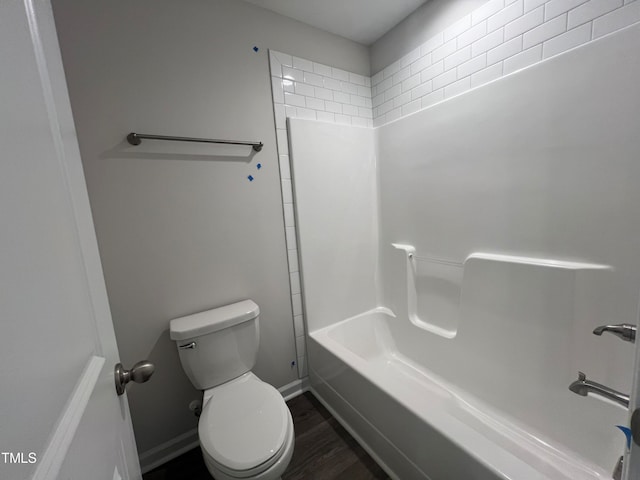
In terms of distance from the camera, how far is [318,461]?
1.42 m

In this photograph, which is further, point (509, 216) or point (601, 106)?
point (509, 216)

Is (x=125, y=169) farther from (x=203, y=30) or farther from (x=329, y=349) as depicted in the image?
(x=329, y=349)

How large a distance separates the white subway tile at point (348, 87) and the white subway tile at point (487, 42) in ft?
2.60

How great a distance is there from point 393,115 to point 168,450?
256cm

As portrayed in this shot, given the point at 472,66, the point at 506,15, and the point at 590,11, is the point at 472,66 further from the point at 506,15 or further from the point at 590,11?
the point at 590,11

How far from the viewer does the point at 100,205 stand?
1247 mm

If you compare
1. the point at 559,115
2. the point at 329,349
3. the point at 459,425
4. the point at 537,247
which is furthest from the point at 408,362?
the point at 559,115

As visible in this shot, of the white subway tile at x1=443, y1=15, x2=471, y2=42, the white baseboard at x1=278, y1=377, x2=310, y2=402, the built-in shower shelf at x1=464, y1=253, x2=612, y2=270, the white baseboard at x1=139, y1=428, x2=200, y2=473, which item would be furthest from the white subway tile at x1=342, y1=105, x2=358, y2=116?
the white baseboard at x1=139, y1=428, x2=200, y2=473

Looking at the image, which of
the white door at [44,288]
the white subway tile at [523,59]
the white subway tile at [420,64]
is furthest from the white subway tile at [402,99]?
the white door at [44,288]

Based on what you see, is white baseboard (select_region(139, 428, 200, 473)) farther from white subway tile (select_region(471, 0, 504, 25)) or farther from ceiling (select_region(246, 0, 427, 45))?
white subway tile (select_region(471, 0, 504, 25))

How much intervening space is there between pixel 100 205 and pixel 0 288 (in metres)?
1.22

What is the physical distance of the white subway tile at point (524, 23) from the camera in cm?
124

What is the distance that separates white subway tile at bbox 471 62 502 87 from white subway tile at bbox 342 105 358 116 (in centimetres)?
79

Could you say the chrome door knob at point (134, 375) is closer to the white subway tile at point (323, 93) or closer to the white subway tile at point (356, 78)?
the white subway tile at point (323, 93)
